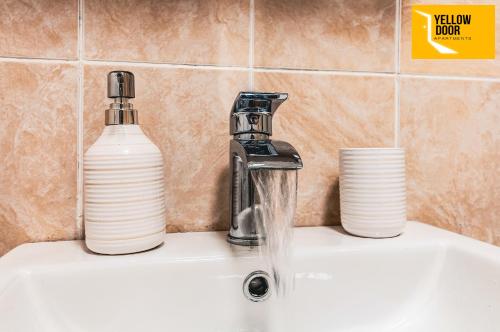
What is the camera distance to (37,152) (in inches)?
Answer: 19.1

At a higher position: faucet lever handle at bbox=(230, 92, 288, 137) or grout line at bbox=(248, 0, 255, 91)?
grout line at bbox=(248, 0, 255, 91)

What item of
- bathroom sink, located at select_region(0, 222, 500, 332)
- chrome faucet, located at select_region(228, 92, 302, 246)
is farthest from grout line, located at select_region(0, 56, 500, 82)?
bathroom sink, located at select_region(0, 222, 500, 332)

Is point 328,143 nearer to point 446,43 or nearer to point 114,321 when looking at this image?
point 446,43

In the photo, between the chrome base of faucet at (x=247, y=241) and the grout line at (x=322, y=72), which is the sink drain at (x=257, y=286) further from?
the grout line at (x=322, y=72)

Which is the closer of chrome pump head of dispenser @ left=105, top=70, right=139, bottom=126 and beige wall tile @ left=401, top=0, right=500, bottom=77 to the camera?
chrome pump head of dispenser @ left=105, top=70, right=139, bottom=126

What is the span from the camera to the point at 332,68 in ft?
1.86

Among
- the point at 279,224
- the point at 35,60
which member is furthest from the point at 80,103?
the point at 279,224

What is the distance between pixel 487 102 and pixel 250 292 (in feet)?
1.65

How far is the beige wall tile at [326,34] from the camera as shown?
21.5 inches

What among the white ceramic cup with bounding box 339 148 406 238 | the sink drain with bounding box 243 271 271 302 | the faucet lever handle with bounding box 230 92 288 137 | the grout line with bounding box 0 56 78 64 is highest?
the grout line with bounding box 0 56 78 64

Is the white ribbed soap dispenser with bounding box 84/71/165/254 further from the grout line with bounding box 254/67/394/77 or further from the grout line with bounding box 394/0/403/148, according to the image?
the grout line with bounding box 394/0/403/148

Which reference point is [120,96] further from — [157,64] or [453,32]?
[453,32]

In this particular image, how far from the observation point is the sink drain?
422 millimetres

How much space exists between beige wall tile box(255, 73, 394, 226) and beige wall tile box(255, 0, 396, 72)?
23mm
